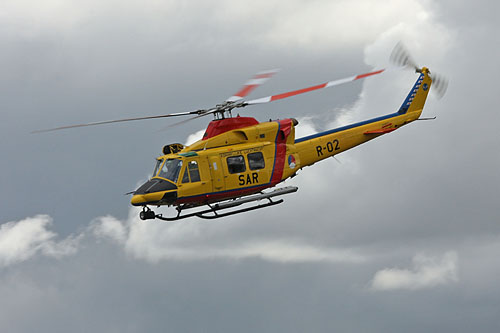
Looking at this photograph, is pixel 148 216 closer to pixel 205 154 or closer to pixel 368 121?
pixel 205 154

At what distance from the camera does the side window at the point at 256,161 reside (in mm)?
A: 34719

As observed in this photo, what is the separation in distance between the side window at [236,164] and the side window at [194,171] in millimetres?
1704

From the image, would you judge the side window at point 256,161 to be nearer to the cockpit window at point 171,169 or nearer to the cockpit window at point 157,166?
the cockpit window at point 171,169

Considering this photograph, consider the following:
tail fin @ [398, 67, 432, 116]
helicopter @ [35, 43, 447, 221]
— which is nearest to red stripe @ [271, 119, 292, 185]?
helicopter @ [35, 43, 447, 221]

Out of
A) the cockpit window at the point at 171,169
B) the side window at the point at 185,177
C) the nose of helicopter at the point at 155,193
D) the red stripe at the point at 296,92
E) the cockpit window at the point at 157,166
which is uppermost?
the red stripe at the point at 296,92

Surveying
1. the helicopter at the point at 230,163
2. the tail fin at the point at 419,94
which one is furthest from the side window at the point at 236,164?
the tail fin at the point at 419,94

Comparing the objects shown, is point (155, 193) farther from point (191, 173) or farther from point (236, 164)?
point (236, 164)

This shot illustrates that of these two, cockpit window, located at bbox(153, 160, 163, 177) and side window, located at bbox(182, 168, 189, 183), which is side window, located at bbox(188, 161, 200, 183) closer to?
side window, located at bbox(182, 168, 189, 183)

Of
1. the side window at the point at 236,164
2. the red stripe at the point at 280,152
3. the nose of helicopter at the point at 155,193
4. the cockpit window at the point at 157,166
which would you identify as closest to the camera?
the nose of helicopter at the point at 155,193

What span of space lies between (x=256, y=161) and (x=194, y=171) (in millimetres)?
3490

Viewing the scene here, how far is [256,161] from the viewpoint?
34.9 m

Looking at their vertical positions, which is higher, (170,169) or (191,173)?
(170,169)

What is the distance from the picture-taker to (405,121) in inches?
1668

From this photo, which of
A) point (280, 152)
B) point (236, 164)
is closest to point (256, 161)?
point (236, 164)
